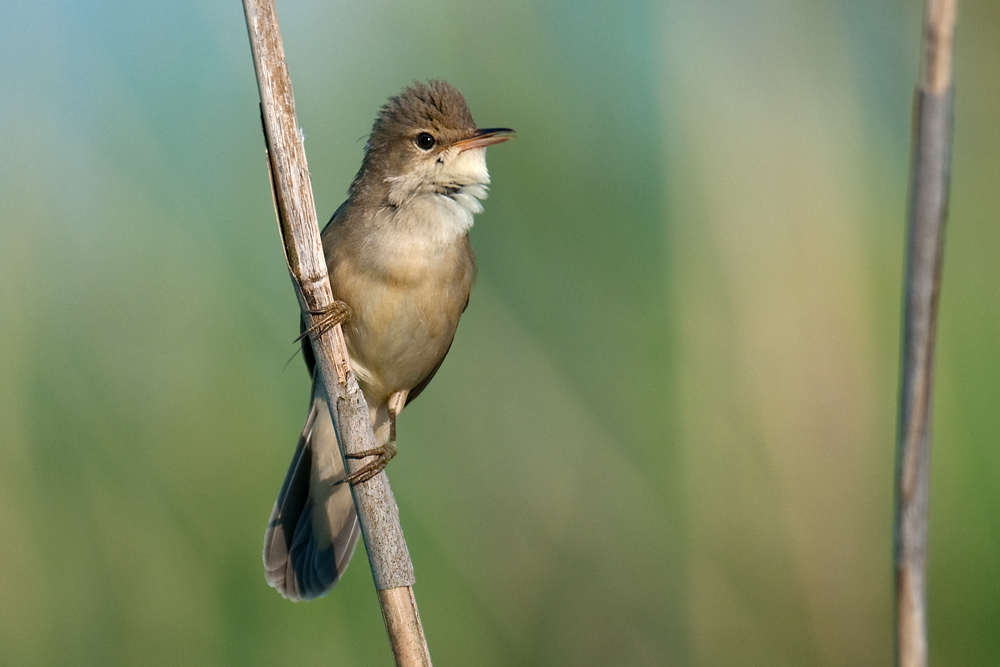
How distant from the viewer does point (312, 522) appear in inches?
110

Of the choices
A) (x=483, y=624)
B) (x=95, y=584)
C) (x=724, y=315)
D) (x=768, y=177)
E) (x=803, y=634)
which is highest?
(x=768, y=177)

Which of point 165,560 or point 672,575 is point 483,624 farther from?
point 165,560

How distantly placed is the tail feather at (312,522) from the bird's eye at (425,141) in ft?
2.73

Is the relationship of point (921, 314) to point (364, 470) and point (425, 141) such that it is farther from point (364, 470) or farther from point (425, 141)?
point (425, 141)

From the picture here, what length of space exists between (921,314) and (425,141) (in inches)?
70.6

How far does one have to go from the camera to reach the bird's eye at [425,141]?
2.62 metres

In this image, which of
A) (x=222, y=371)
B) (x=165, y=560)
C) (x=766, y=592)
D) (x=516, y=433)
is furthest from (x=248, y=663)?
(x=766, y=592)

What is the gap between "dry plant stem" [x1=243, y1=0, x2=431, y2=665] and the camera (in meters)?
1.64

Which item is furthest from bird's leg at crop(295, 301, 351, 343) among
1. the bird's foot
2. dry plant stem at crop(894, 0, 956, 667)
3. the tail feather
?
dry plant stem at crop(894, 0, 956, 667)

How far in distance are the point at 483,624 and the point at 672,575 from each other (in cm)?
71

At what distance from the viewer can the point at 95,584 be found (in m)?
2.87

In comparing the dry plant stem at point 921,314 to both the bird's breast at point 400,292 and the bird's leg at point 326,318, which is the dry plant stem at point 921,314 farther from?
the bird's breast at point 400,292

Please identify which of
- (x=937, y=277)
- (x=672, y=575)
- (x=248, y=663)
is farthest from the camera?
(x=672, y=575)

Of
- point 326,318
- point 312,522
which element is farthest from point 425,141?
point 312,522
